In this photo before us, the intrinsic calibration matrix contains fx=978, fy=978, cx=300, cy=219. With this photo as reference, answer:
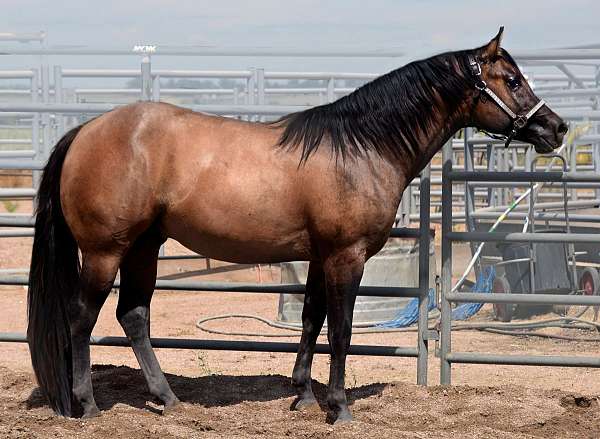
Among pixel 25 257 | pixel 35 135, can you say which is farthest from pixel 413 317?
pixel 35 135

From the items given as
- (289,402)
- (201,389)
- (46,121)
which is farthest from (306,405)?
(46,121)

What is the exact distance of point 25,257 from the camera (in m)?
11.3

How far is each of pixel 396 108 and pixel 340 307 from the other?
0.95 metres

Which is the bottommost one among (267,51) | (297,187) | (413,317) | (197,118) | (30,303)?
(413,317)

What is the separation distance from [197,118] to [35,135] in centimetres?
879

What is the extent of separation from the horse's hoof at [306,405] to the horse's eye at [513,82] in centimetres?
176

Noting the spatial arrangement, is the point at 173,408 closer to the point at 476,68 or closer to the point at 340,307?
the point at 340,307

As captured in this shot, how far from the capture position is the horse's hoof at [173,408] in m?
4.61

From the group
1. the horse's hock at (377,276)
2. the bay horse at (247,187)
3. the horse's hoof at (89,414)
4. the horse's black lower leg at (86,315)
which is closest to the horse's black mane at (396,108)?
the bay horse at (247,187)

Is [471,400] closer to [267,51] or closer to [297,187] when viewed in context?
[297,187]

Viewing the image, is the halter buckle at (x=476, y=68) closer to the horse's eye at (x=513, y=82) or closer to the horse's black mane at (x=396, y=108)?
the horse's black mane at (x=396, y=108)

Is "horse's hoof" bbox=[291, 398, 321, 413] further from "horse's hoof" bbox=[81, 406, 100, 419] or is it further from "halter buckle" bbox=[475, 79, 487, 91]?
"halter buckle" bbox=[475, 79, 487, 91]

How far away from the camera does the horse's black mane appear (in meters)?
4.49

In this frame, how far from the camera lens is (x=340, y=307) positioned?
4.43m
